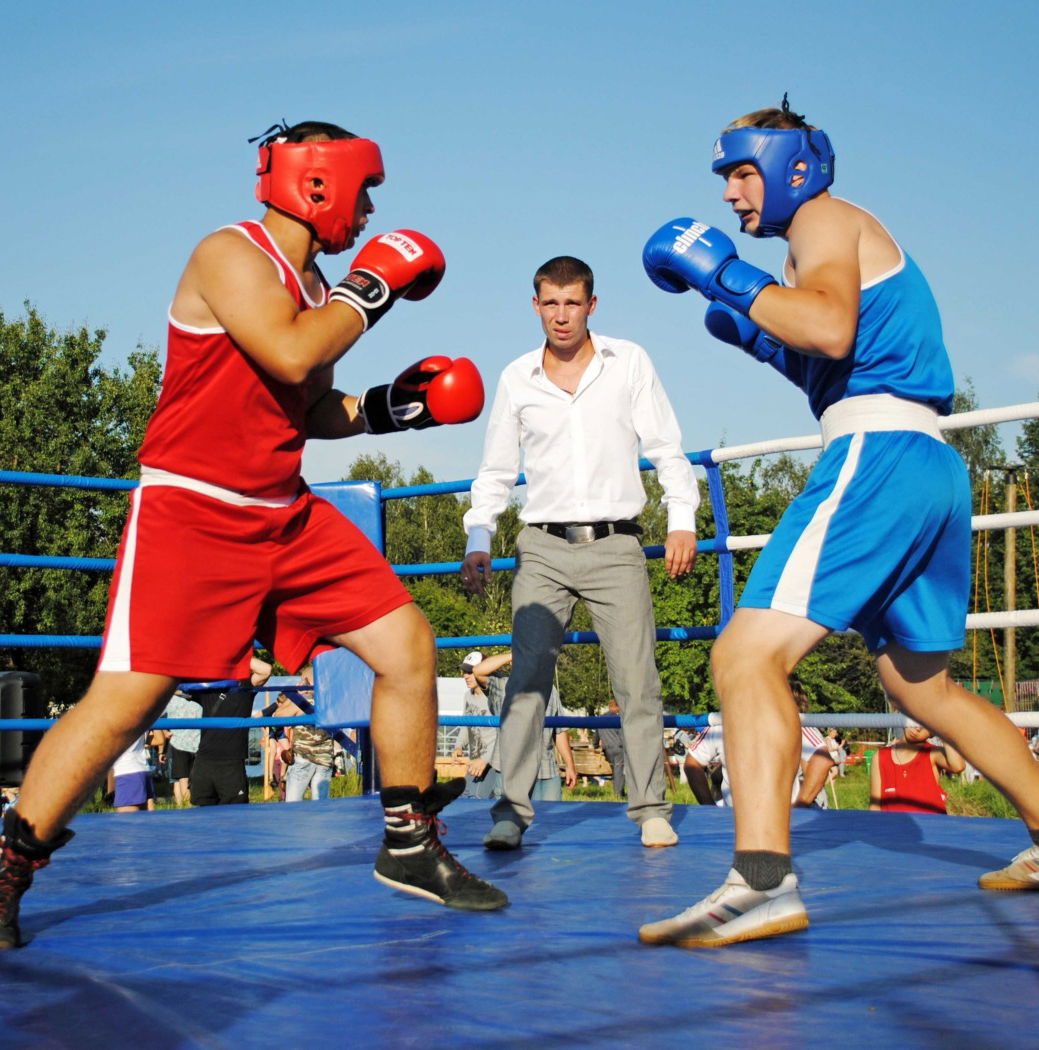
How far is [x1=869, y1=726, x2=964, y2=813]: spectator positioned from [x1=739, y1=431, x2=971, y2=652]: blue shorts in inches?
109

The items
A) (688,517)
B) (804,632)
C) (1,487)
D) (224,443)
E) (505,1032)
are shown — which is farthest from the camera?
(1,487)

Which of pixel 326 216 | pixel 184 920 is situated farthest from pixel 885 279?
pixel 184 920

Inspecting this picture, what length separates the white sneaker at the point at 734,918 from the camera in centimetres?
223

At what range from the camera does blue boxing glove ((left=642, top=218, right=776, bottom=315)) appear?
2.52 metres

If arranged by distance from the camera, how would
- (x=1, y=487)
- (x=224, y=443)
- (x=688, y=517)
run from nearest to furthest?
(x=224, y=443)
(x=688, y=517)
(x=1, y=487)

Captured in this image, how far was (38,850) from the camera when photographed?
2443mm

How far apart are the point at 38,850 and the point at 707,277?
1773mm

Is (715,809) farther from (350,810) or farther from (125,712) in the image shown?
(125,712)

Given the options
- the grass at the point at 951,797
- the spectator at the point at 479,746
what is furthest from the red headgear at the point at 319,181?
the grass at the point at 951,797

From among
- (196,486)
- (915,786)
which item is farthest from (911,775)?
(196,486)

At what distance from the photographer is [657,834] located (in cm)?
362

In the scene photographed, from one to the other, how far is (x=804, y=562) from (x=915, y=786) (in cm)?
323

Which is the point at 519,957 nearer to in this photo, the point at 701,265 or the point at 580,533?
the point at 701,265

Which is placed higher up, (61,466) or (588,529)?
(61,466)
